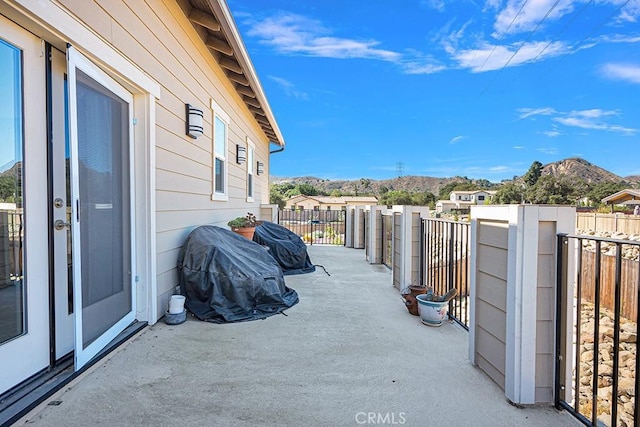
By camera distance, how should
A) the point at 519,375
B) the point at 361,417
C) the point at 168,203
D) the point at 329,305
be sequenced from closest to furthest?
the point at 361,417
the point at 519,375
the point at 168,203
the point at 329,305

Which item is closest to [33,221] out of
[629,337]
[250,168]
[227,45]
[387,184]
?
[227,45]

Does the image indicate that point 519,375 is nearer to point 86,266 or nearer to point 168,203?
point 86,266

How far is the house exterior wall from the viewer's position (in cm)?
258

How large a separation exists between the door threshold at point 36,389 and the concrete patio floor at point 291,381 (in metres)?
0.04

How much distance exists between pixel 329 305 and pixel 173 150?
2.30m

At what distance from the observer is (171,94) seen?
353 cm

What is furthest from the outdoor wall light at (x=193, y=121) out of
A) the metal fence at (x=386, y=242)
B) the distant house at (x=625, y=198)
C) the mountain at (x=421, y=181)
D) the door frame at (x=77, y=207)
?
the mountain at (x=421, y=181)

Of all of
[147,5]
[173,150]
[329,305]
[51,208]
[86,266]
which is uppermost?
[147,5]

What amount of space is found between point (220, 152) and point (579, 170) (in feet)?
233

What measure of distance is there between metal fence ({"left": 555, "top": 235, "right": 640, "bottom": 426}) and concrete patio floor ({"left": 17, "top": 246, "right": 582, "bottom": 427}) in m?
0.23

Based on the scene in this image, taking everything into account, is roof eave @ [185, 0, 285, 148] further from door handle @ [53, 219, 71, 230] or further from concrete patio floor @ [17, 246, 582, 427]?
concrete patio floor @ [17, 246, 582, 427]

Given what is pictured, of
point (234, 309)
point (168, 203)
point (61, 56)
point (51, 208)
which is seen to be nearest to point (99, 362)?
point (51, 208)

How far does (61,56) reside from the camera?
2137 mm

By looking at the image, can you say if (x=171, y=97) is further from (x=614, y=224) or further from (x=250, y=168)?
(x=614, y=224)
